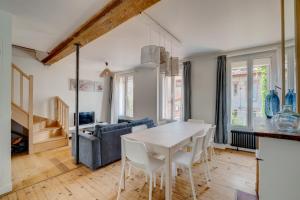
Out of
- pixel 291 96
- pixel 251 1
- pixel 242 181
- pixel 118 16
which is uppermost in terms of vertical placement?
pixel 251 1

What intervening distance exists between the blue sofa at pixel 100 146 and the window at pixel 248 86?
3.11 metres

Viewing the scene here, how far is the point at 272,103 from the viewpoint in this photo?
70.3 inches

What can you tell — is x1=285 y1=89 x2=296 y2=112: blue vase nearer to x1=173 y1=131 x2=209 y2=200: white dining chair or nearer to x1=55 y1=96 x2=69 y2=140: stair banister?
x1=173 y1=131 x2=209 y2=200: white dining chair

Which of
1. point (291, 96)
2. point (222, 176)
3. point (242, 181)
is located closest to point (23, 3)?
point (291, 96)

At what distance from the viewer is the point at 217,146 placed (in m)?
4.13

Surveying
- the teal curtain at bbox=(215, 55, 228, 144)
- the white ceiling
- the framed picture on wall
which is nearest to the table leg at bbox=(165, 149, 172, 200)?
the white ceiling

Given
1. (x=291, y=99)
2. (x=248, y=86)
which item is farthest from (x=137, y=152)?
(x=248, y=86)

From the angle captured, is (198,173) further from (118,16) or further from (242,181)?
(118,16)

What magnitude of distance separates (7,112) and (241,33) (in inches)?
164

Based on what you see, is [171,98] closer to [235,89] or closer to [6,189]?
[235,89]

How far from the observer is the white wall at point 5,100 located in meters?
2.12

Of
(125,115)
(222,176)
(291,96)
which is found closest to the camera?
(291,96)

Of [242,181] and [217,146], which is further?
[217,146]

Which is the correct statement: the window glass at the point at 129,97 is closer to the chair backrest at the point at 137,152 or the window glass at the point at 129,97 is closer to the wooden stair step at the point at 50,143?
the wooden stair step at the point at 50,143
